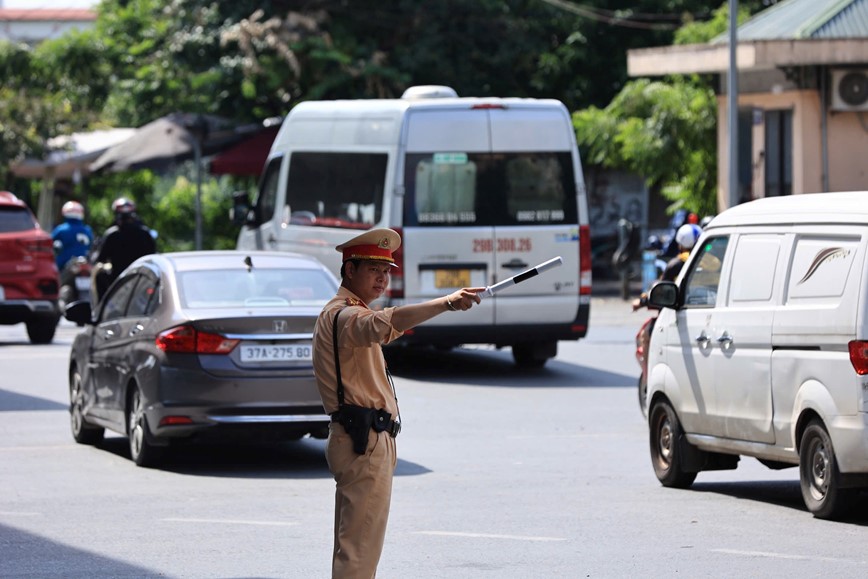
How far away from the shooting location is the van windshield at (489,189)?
18766 mm

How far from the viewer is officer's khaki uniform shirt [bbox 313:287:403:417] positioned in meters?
6.30

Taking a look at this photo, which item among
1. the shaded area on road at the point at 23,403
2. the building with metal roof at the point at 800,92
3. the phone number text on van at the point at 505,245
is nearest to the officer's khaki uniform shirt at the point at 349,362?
the shaded area on road at the point at 23,403

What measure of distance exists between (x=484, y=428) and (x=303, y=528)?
524 cm

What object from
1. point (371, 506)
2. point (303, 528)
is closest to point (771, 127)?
point (303, 528)

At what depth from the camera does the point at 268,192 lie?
21.9m

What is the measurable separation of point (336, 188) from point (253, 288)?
7.69m

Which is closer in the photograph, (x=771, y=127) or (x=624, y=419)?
(x=624, y=419)

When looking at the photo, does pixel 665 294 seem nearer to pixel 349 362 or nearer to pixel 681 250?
pixel 681 250

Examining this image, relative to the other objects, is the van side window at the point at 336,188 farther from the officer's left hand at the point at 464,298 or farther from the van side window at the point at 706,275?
the officer's left hand at the point at 464,298

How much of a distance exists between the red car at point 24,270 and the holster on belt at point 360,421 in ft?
53.3

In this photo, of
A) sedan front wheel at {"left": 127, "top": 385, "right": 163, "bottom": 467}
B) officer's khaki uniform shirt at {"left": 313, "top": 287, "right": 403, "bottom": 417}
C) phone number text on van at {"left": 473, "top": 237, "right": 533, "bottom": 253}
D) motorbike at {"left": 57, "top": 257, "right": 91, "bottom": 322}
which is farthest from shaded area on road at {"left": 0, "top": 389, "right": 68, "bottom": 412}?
officer's khaki uniform shirt at {"left": 313, "top": 287, "right": 403, "bottom": 417}

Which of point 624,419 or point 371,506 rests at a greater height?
point 371,506

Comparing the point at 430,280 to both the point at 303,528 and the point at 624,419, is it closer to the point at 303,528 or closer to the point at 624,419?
the point at 624,419

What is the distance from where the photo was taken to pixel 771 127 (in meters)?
29.0
